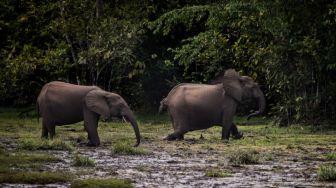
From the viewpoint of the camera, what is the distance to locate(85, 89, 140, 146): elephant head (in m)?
18.2

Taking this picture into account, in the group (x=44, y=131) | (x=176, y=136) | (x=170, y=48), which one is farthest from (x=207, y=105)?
(x=170, y=48)

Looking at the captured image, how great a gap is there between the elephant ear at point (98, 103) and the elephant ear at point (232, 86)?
3.42 m

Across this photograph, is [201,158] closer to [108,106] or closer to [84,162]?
[84,162]

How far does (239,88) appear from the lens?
20.5 metres

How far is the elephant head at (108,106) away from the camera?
1822 cm

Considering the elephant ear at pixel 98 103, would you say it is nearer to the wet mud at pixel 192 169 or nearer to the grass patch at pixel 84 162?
the wet mud at pixel 192 169

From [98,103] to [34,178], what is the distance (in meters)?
7.51

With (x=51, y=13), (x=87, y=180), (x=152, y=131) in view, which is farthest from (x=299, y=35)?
(x=87, y=180)

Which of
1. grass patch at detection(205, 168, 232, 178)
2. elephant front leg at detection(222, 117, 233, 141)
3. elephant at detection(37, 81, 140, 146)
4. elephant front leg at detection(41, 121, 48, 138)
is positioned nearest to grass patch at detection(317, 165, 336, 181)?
grass patch at detection(205, 168, 232, 178)

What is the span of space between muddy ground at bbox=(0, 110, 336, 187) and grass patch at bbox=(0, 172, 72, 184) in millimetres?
167

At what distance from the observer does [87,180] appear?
1061cm

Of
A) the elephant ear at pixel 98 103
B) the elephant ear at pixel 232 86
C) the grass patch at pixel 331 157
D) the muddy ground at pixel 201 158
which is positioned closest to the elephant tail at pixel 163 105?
the muddy ground at pixel 201 158

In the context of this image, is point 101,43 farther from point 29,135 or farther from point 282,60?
point 29,135

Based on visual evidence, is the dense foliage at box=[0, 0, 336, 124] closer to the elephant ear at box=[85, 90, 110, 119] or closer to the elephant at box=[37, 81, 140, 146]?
the elephant at box=[37, 81, 140, 146]
